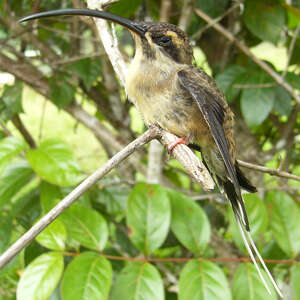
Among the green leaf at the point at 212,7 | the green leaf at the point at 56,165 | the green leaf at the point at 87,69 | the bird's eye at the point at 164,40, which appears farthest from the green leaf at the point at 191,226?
the green leaf at the point at 212,7

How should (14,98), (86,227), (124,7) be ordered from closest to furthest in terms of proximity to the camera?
(86,227) < (124,7) < (14,98)

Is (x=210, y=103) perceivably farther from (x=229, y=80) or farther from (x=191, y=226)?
(x=229, y=80)

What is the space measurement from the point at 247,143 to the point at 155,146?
2.46 ft

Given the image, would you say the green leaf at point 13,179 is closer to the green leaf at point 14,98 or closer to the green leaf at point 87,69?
the green leaf at point 14,98

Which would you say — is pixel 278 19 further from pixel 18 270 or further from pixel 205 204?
pixel 18 270

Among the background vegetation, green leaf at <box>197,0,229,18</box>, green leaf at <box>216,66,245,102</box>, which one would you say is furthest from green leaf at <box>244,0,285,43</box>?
green leaf at <box>197,0,229,18</box>

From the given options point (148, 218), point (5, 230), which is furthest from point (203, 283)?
point (5, 230)

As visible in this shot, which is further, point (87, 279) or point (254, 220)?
point (254, 220)

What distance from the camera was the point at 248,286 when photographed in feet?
5.43

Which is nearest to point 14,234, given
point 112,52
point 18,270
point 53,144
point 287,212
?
point 18,270

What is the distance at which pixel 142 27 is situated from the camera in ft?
5.64

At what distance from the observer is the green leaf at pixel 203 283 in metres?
1.56

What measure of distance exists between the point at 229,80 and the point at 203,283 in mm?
1219

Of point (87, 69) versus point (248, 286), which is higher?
point (87, 69)
